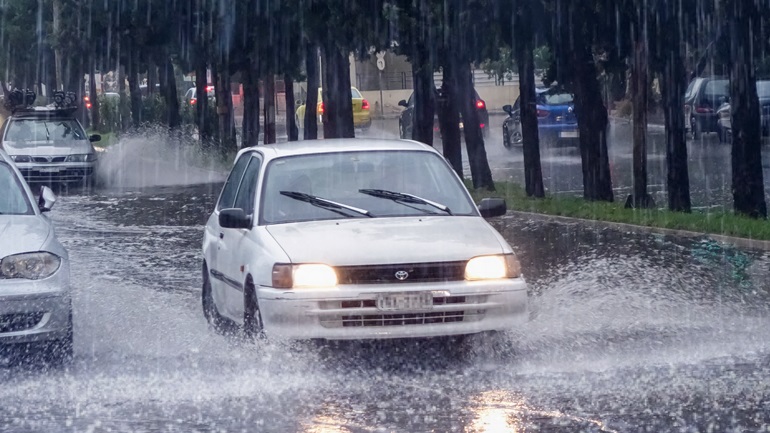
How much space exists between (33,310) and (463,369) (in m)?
2.72

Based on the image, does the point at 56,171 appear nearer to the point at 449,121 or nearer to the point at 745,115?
the point at 449,121

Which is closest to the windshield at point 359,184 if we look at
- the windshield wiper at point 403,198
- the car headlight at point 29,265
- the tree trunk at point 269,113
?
the windshield wiper at point 403,198

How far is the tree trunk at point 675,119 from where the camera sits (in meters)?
17.5

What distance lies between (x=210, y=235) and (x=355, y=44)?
11.3m

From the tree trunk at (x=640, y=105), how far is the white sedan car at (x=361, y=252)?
26.1 ft

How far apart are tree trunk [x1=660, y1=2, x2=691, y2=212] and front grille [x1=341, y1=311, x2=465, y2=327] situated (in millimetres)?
9802

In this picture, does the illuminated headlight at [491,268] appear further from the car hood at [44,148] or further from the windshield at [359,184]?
the car hood at [44,148]

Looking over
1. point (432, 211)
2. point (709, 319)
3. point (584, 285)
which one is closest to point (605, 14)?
point (584, 285)

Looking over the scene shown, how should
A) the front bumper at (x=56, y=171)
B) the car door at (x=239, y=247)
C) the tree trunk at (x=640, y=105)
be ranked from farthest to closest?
the front bumper at (x=56, y=171) → the tree trunk at (x=640, y=105) → the car door at (x=239, y=247)

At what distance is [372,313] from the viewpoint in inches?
323

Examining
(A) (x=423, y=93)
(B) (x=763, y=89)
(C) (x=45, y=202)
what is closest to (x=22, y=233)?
(C) (x=45, y=202)

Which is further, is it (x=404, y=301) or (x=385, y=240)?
(x=385, y=240)

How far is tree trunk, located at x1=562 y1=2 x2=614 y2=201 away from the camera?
1912 centimetres

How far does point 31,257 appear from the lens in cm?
880
